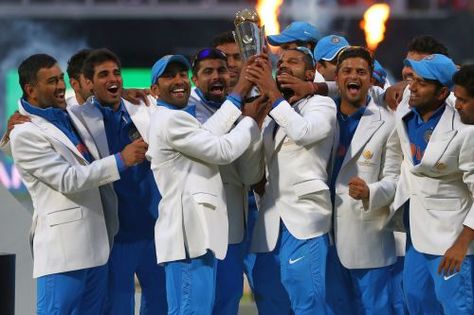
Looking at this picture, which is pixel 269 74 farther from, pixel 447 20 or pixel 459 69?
pixel 447 20

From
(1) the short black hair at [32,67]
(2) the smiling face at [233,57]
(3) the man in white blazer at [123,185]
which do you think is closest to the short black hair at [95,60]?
(3) the man in white blazer at [123,185]

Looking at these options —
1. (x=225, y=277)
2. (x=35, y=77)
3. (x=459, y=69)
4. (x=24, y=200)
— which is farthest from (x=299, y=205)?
(x=24, y=200)

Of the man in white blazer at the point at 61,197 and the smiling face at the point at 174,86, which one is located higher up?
the smiling face at the point at 174,86

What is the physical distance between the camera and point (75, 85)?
7754mm

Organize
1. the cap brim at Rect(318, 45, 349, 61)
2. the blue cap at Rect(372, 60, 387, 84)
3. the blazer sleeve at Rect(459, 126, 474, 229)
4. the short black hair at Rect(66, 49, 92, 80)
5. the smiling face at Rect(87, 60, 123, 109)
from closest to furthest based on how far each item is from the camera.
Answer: the blazer sleeve at Rect(459, 126, 474, 229), the smiling face at Rect(87, 60, 123, 109), the cap brim at Rect(318, 45, 349, 61), the short black hair at Rect(66, 49, 92, 80), the blue cap at Rect(372, 60, 387, 84)

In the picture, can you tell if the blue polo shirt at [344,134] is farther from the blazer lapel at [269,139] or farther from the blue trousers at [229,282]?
the blue trousers at [229,282]

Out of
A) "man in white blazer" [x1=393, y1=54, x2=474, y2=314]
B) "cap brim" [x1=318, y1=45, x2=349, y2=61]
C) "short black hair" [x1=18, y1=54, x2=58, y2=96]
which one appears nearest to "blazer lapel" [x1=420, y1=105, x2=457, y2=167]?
"man in white blazer" [x1=393, y1=54, x2=474, y2=314]

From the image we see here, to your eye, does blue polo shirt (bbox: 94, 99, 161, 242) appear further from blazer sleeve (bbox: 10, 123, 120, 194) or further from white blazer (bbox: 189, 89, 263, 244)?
white blazer (bbox: 189, 89, 263, 244)

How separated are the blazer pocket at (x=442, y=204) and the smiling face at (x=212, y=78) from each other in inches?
44.7

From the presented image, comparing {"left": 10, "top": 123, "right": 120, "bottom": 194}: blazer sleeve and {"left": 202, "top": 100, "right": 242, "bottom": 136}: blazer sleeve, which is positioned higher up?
{"left": 202, "top": 100, "right": 242, "bottom": 136}: blazer sleeve

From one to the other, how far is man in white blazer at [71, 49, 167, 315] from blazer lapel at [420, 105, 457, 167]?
1.46 meters

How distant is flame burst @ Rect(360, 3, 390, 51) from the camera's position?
741 inches

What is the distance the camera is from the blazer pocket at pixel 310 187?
265 inches

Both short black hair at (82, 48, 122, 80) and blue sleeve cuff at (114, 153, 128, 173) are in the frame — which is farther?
short black hair at (82, 48, 122, 80)
